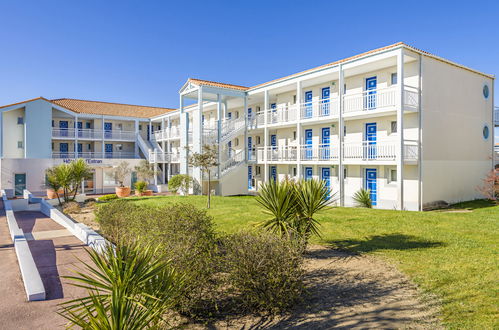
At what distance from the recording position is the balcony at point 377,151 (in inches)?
706

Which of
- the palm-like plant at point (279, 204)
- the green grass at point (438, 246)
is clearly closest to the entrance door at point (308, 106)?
the green grass at point (438, 246)

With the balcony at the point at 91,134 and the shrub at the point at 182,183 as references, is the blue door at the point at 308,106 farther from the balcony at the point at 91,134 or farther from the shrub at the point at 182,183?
the balcony at the point at 91,134

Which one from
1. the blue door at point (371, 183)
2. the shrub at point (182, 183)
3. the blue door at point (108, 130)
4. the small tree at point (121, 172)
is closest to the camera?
the blue door at point (371, 183)

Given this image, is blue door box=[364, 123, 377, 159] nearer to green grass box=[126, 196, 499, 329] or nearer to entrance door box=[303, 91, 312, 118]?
entrance door box=[303, 91, 312, 118]

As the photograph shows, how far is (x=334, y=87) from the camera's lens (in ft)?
74.7

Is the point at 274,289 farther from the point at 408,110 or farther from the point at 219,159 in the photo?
the point at 219,159

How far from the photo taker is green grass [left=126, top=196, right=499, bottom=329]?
5.57 meters

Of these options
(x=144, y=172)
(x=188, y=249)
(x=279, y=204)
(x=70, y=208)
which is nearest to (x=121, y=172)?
(x=144, y=172)

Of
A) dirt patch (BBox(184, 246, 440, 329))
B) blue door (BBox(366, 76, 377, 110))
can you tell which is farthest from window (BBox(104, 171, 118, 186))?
dirt patch (BBox(184, 246, 440, 329))

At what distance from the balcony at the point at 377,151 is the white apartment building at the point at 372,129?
55mm

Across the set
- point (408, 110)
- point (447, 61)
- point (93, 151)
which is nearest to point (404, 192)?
point (408, 110)

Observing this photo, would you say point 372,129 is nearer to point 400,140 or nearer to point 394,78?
point 394,78

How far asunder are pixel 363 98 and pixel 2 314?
18.4 meters

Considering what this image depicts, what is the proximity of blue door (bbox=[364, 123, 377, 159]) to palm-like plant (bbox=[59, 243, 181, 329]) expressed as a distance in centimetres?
1596
